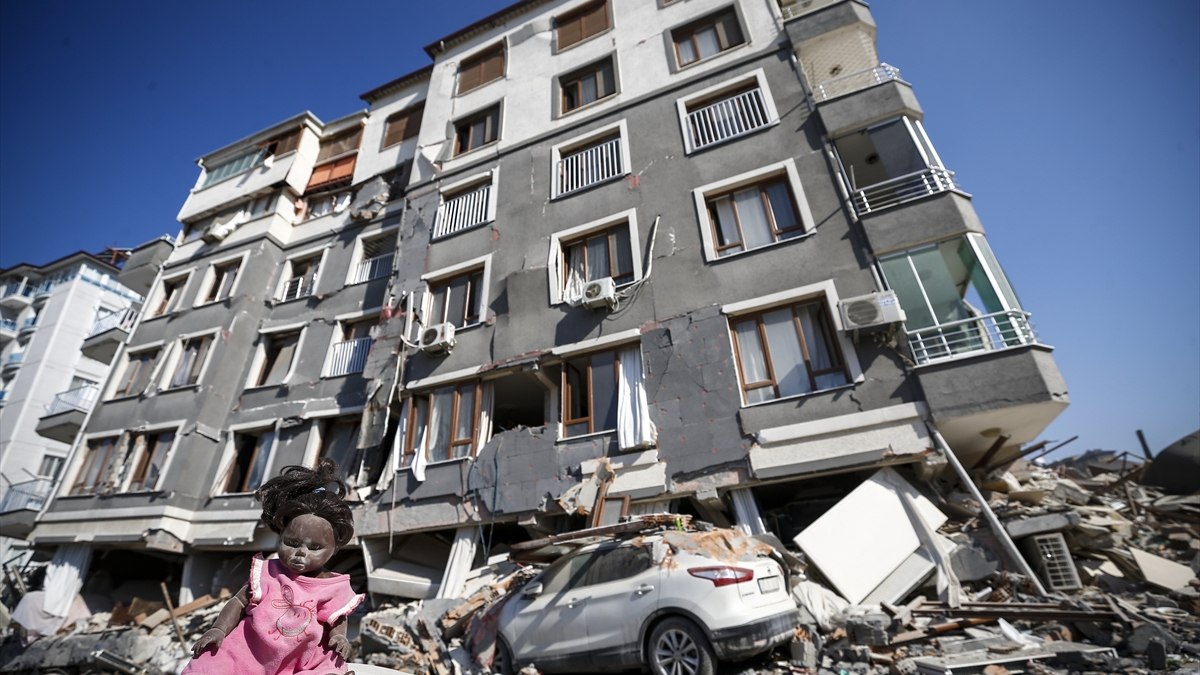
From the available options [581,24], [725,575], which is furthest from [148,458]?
[581,24]

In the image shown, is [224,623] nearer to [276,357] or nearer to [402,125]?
[276,357]

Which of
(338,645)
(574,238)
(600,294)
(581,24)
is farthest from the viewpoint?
(581,24)

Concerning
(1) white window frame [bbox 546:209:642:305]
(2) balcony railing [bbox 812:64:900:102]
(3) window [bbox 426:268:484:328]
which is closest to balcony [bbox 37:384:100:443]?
(3) window [bbox 426:268:484:328]

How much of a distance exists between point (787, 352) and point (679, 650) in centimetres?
581

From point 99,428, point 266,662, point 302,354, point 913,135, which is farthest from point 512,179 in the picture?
point 99,428

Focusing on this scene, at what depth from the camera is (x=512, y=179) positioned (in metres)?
14.5

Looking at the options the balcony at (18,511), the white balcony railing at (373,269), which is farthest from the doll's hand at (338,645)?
the balcony at (18,511)

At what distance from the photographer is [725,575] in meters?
5.36

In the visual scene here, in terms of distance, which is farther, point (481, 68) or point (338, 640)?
point (481, 68)

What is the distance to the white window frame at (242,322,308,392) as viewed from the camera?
15.7 meters

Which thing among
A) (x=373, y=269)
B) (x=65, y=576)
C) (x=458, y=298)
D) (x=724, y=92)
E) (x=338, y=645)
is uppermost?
(x=724, y=92)

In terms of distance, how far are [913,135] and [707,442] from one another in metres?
7.46

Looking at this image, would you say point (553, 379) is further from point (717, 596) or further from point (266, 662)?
point (266, 662)

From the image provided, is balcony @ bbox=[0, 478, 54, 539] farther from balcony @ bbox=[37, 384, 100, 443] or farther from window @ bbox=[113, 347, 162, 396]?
window @ bbox=[113, 347, 162, 396]
